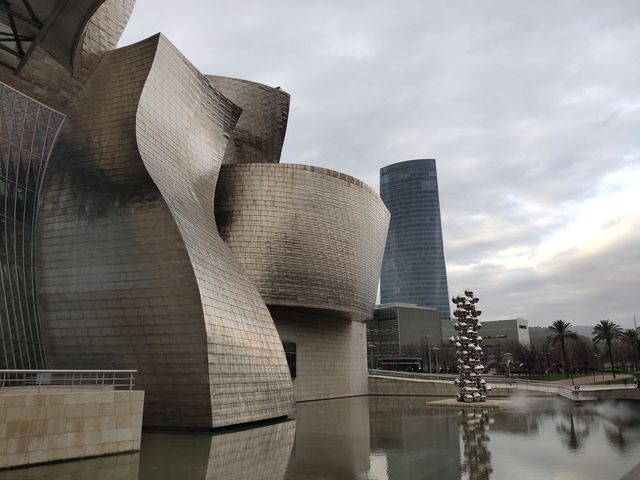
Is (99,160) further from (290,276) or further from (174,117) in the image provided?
(290,276)

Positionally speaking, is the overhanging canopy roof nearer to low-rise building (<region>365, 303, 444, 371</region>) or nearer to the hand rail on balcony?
the hand rail on balcony

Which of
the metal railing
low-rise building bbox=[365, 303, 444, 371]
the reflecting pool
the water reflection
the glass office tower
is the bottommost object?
the water reflection

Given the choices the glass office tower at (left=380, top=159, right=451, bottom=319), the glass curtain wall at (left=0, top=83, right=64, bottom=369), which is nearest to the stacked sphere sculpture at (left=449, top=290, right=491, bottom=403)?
the glass curtain wall at (left=0, top=83, right=64, bottom=369)

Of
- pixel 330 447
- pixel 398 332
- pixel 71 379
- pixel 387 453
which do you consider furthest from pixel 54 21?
pixel 398 332

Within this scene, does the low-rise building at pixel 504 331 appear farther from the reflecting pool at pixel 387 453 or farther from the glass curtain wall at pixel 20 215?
the glass curtain wall at pixel 20 215

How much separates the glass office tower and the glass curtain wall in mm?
131914

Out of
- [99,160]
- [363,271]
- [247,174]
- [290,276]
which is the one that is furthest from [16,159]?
[363,271]

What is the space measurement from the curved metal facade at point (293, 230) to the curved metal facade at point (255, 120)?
4881 millimetres

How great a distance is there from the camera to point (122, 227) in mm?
18000

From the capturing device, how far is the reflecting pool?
9.92 m

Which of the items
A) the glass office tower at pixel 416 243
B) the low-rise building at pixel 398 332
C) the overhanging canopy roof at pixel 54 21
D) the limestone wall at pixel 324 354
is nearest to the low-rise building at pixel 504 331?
the low-rise building at pixel 398 332

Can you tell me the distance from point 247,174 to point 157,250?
1181 centimetres

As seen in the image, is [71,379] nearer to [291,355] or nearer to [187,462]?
[187,462]

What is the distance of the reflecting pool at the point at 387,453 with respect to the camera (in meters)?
9.92
